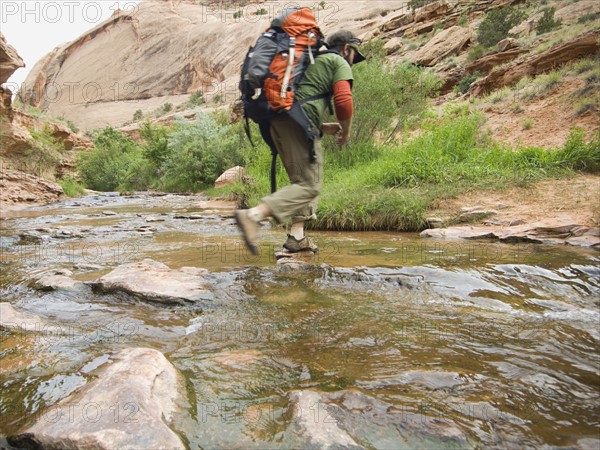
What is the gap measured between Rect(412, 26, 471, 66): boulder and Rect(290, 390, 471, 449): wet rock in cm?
2791

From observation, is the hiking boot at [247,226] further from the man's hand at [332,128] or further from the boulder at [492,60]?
the boulder at [492,60]

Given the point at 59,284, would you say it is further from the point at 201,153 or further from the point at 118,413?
the point at 201,153

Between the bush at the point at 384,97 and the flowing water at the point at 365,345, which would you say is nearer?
the flowing water at the point at 365,345

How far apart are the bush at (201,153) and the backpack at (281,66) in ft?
45.9

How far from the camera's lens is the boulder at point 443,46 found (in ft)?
85.4

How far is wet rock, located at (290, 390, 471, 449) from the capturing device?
1165 mm

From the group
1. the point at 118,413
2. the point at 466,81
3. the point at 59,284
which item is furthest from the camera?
the point at 466,81

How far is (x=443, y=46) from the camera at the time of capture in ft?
88.3

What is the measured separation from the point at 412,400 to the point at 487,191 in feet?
17.2

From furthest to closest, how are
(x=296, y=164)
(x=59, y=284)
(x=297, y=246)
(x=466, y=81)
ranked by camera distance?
(x=466, y=81)
(x=297, y=246)
(x=296, y=164)
(x=59, y=284)

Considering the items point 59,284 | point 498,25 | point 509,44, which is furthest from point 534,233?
point 498,25

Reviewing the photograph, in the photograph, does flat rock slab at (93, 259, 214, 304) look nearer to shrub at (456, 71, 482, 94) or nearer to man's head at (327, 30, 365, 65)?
man's head at (327, 30, 365, 65)

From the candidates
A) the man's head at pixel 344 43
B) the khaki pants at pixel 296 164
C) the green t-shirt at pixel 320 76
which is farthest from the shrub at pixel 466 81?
the khaki pants at pixel 296 164

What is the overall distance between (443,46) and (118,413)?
3064 cm
